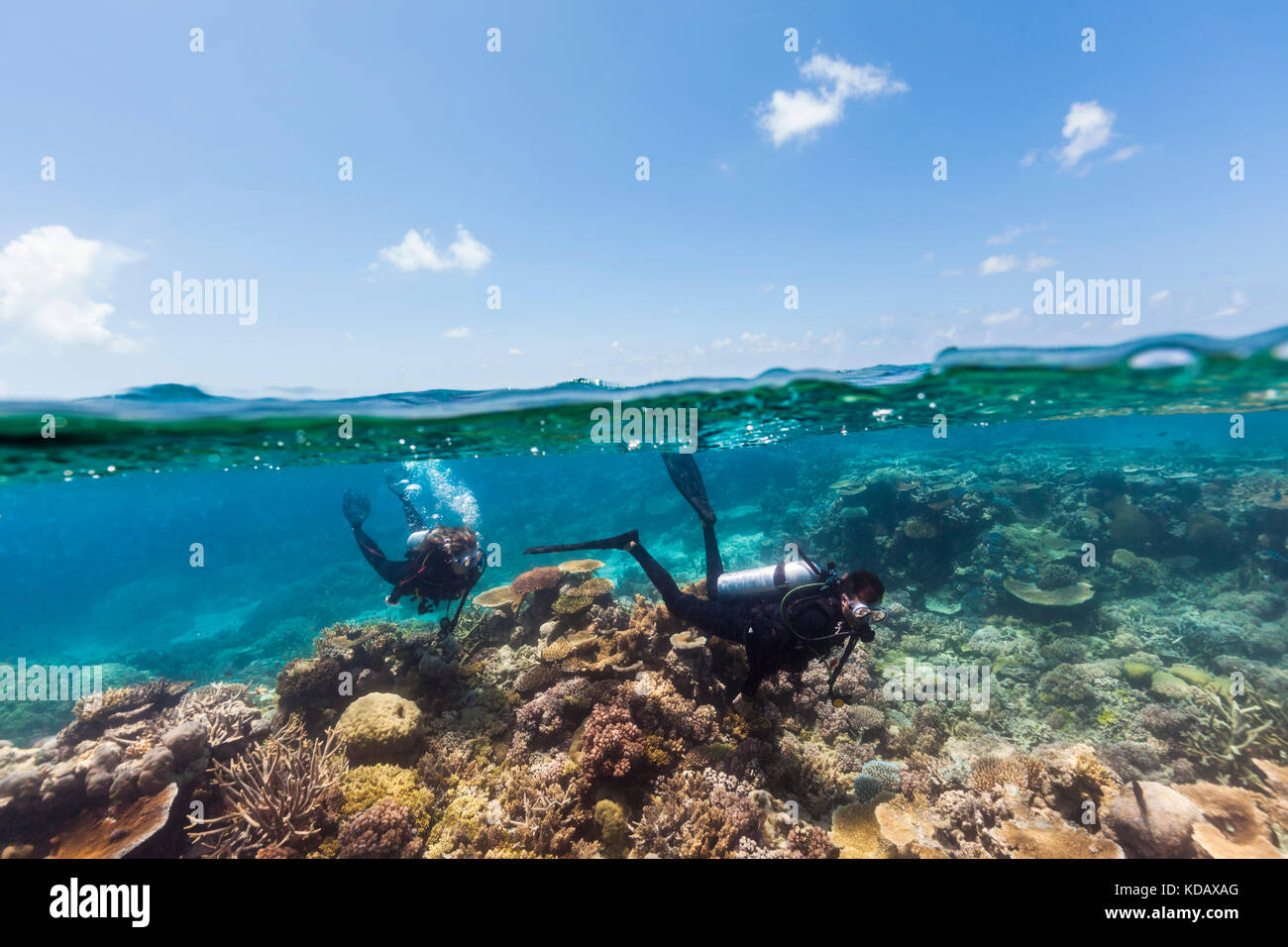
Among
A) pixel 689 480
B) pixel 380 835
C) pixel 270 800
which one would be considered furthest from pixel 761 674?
pixel 270 800

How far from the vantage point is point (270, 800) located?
17.3 feet

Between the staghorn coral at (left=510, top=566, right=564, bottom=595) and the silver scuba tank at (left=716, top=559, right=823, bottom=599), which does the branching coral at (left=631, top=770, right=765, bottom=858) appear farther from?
the staghorn coral at (left=510, top=566, right=564, bottom=595)

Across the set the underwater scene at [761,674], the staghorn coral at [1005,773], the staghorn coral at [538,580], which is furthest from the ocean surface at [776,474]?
the staghorn coral at [1005,773]

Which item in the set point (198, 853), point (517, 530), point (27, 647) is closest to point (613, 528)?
point (517, 530)

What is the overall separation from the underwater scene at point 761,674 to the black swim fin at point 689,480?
0.28 ft

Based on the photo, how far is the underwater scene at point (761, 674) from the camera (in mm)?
5297

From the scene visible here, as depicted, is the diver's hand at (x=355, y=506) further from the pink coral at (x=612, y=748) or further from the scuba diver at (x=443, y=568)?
the pink coral at (x=612, y=748)

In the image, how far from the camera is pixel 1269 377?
36.8ft

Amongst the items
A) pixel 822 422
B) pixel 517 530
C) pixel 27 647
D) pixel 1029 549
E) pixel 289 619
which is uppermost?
pixel 822 422

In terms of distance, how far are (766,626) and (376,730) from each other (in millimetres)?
5736

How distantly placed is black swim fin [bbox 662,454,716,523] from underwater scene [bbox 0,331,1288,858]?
85mm
